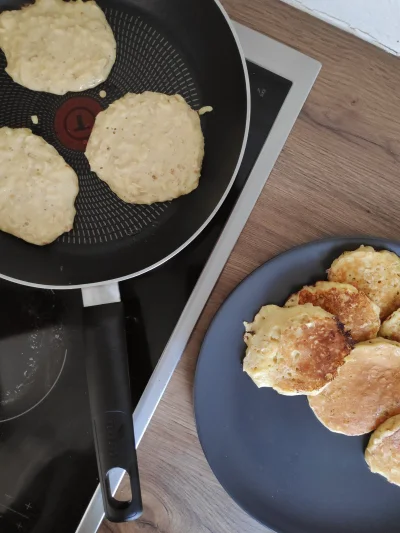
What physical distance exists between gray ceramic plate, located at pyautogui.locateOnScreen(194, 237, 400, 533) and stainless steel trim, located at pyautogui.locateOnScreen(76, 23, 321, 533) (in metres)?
0.06

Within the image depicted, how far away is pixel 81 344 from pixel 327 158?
454 mm

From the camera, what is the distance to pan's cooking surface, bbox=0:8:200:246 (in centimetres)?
81

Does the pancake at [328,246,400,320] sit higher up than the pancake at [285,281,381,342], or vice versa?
the pancake at [328,246,400,320]

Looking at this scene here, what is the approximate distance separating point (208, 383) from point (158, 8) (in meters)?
0.56

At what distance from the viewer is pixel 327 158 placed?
2.59 feet

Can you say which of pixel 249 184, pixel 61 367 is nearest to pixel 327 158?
pixel 249 184

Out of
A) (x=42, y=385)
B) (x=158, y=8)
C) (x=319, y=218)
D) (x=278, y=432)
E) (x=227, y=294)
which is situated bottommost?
(x=42, y=385)

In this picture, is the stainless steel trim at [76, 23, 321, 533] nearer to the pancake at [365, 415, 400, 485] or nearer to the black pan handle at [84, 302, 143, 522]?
the black pan handle at [84, 302, 143, 522]

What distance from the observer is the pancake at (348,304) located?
2.37 feet

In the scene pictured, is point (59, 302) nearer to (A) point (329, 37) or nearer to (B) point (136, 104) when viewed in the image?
(B) point (136, 104)

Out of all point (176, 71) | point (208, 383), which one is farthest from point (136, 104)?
point (208, 383)

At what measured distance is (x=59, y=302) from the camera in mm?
828

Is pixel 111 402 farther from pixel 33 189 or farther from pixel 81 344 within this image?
pixel 33 189

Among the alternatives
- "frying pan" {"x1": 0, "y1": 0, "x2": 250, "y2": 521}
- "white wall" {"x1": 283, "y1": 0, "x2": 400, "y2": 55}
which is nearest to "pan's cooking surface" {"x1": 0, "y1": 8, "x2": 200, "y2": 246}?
"frying pan" {"x1": 0, "y1": 0, "x2": 250, "y2": 521}
